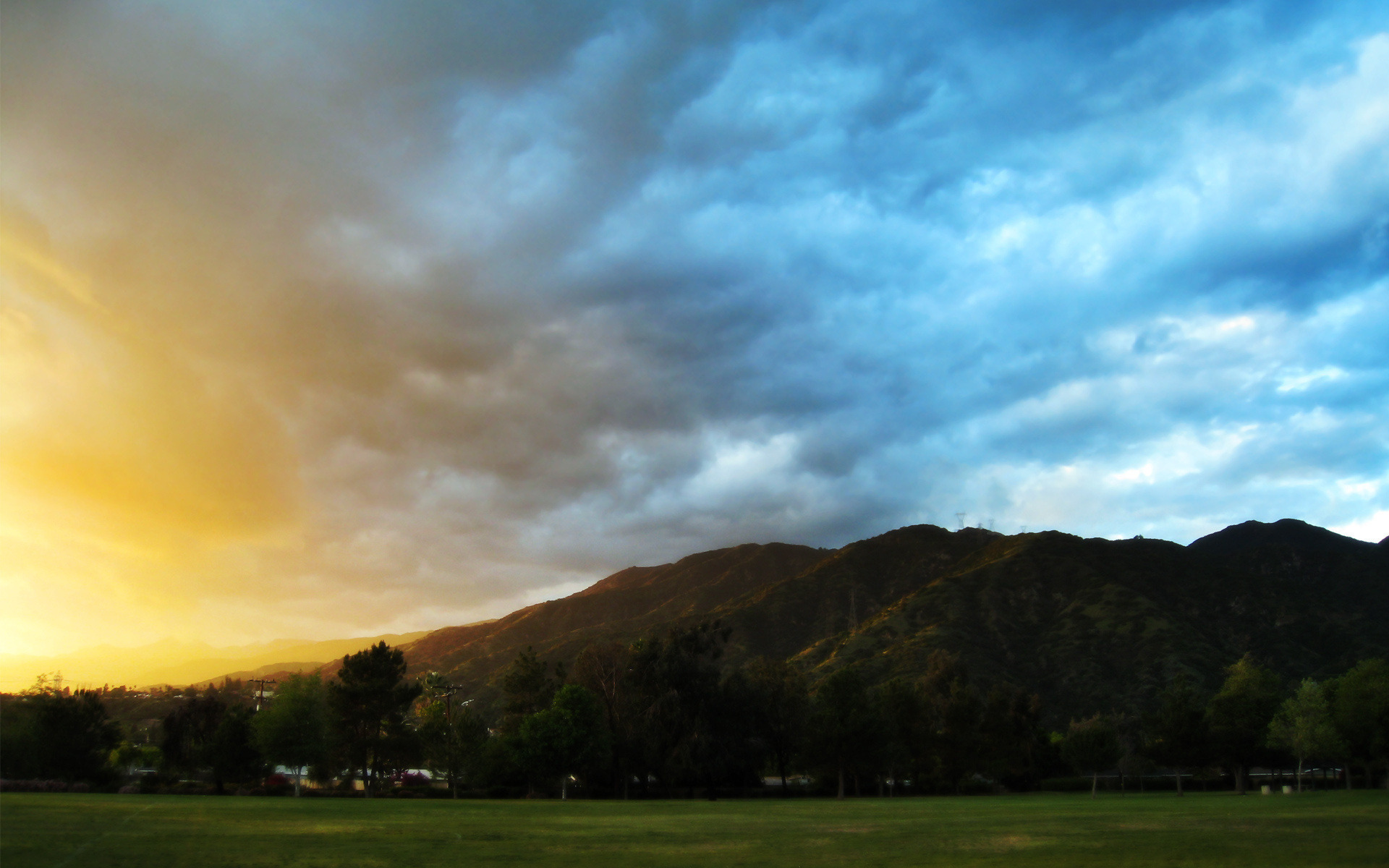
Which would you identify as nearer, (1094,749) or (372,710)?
(372,710)

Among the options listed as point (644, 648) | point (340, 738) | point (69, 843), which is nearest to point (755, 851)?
point (69, 843)

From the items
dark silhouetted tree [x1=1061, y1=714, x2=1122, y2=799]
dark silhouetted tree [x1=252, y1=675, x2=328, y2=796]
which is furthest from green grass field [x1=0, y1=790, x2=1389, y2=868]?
dark silhouetted tree [x1=1061, y1=714, x2=1122, y2=799]

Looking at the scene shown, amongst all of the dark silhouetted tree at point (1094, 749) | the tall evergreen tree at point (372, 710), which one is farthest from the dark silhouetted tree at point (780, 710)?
the tall evergreen tree at point (372, 710)

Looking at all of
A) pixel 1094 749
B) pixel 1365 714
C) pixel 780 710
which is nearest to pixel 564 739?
pixel 780 710

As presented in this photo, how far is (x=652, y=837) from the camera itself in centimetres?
3019

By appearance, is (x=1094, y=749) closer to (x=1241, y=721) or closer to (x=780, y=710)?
(x=1241, y=721)

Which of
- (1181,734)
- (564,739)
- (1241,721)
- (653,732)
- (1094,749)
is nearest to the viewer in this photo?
(564,739)

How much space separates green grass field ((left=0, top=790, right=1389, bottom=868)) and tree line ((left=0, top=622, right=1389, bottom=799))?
31.3 metres

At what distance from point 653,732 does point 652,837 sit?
59.5 metres

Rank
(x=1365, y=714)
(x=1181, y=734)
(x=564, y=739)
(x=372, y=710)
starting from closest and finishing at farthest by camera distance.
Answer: (x=564, y=739) < (x=1365, y=714) < (x=372, y=710) < (x=1181, y=734)

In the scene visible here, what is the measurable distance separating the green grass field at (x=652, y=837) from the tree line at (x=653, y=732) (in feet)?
103

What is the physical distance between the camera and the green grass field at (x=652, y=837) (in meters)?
21.9

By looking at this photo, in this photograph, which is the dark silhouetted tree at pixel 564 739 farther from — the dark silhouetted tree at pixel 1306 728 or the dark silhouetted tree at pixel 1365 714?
the dark silhouetted tree at pixel 1365 714

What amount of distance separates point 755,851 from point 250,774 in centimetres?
7171
